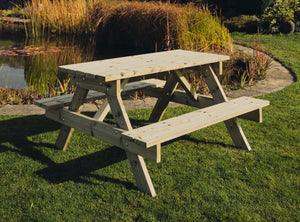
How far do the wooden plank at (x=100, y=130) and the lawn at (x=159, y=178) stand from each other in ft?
1.28

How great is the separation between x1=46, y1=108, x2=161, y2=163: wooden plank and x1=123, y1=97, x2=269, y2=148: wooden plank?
0.35 feet

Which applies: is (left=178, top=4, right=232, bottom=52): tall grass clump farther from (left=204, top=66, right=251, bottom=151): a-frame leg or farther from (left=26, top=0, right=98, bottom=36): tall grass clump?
(left=26, top=0, right=98, bottom=36): tall grass clump

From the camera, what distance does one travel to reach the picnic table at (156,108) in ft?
9.91

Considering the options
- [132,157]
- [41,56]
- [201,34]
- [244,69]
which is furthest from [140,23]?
[132,157]

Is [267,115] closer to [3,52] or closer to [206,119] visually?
[206,119]

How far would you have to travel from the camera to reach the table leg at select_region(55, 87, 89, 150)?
11.8 ft

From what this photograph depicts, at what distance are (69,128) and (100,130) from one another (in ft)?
2.16

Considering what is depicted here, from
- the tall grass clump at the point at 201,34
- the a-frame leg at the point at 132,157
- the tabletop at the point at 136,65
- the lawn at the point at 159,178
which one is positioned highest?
the tall grass clump at the point at 201,34

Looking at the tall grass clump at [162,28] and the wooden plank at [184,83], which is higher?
the tall grass clump at [162,28]

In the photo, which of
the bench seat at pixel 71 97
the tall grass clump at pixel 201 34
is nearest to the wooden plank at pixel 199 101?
the bench seat at pixel 71 97

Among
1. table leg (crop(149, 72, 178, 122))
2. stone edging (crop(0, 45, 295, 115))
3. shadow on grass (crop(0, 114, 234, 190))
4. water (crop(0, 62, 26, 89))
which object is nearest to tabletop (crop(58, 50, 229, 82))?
table leg (crop(149, 72, 178, 122))

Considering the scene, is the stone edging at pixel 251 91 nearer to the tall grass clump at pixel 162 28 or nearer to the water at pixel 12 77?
the tall grass clump at pixel 162 28

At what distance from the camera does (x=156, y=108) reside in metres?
4.68

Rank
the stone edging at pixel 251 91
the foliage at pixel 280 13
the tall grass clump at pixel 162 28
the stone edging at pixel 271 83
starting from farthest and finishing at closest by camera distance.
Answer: the foliage at pixel 280 13 < the tall grass clump at pixel 162 28 < the stone edging at pixel 271 83 < the stone edging at pixel 251 91
